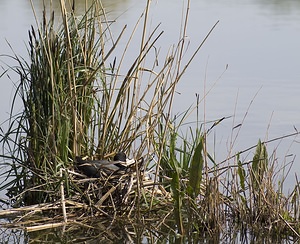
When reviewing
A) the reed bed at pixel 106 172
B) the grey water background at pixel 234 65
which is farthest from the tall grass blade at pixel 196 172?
the grey water background at pixel 234 65

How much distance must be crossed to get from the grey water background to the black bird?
483 millimetres

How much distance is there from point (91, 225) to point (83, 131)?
59cm

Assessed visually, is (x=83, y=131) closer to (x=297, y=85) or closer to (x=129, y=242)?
(x=129, y=242)

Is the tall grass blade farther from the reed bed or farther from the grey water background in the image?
the grey water background

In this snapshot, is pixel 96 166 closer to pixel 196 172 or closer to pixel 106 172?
pixel 106 172

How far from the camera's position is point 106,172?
3908 mm

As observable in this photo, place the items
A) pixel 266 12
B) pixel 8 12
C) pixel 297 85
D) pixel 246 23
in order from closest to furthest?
1. pixel 297 85
2. pixel 246 23
3. pixel 8 12
4. pixel 266 12

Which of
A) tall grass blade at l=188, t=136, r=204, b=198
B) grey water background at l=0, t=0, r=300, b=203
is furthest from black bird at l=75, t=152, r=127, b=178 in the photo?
grey water background at l=0, t=0, r=300, b=203

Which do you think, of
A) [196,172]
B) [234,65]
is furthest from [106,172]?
[234,65]

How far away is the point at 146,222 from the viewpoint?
12.4 ft

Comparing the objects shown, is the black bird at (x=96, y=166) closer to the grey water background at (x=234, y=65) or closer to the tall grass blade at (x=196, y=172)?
the tall grass blade at (x=196, y=172)

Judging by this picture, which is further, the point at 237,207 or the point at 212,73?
the point at 212,73

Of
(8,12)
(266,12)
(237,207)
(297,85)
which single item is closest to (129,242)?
(237,207)

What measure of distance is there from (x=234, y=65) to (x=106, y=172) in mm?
3877
